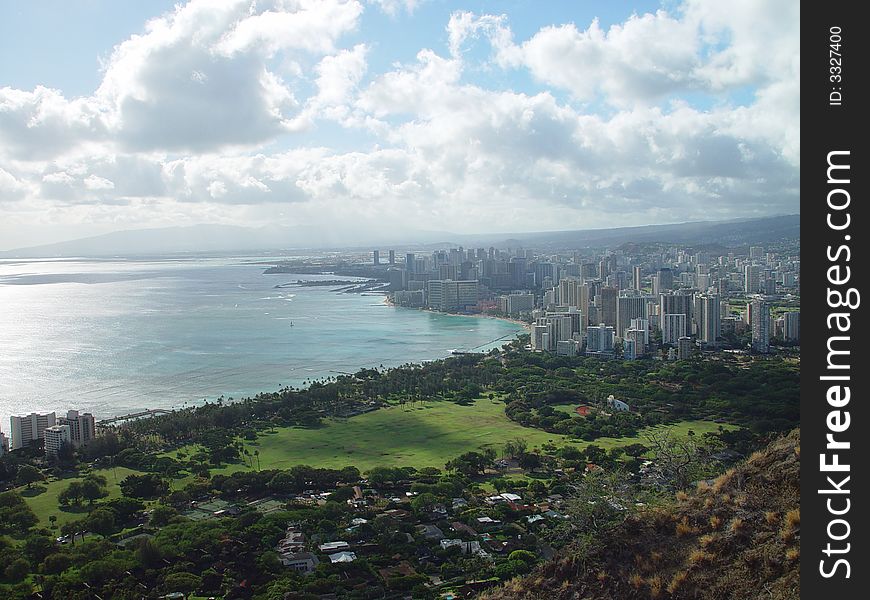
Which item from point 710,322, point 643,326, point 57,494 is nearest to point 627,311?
point 643,326

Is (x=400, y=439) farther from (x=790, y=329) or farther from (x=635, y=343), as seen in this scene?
(x=790, y=329)

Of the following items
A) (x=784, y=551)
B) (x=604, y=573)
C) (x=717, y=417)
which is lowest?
(x=717, y=417)

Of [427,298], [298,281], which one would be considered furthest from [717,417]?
[298,281]

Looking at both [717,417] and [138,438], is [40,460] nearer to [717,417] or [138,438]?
[138,438]

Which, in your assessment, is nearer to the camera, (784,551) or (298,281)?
(784,551)

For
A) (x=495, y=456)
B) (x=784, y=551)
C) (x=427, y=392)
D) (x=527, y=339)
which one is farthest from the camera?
(x=527, y=339)
